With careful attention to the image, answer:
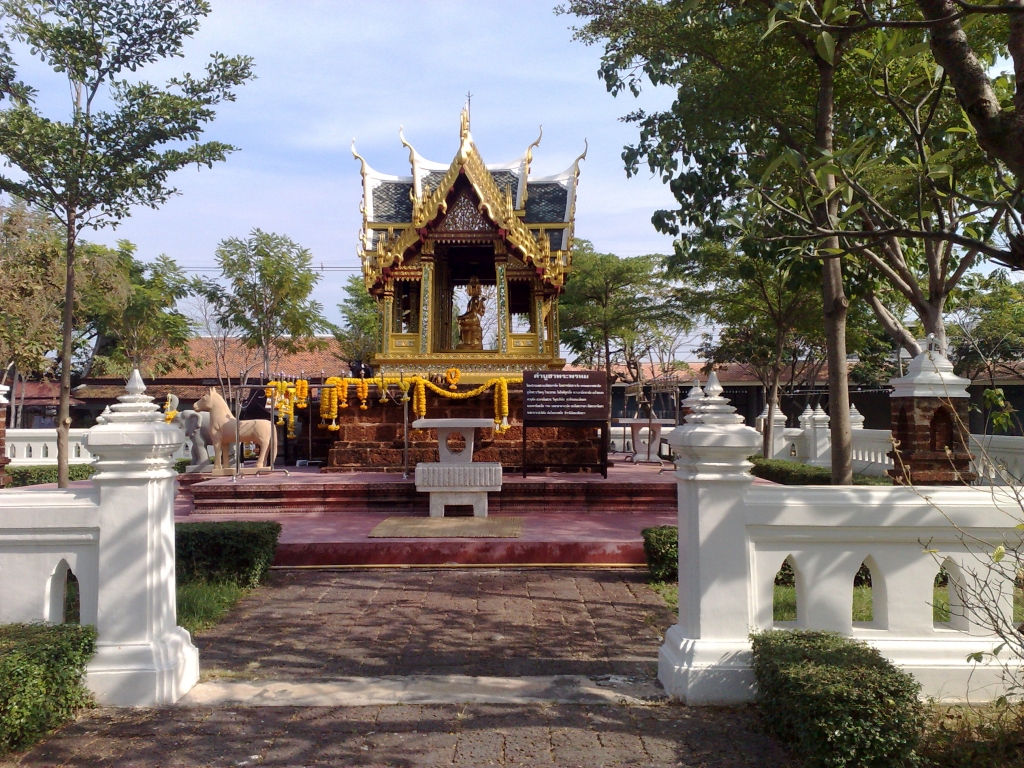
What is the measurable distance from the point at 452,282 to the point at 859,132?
33.1 ft

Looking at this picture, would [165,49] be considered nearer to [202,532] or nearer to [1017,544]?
[202,532]

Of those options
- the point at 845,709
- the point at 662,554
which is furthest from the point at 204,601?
the point at 845,709

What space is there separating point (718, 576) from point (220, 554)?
181 inches

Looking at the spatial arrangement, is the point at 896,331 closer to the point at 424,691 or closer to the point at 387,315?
the point at 424,691

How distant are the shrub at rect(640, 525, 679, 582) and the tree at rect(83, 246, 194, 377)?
22.4m

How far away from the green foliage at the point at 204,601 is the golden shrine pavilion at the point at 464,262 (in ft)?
26.2

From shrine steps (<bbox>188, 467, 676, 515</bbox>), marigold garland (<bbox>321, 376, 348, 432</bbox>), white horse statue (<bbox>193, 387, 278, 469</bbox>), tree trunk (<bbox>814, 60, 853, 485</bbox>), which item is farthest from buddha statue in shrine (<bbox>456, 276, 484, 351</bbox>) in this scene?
tree trunk (<bbox>814, 60, 853, 485</bbox>)

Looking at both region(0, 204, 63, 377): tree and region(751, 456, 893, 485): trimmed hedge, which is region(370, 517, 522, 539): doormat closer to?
region(751, 456, 893, 485): trimmed hedge

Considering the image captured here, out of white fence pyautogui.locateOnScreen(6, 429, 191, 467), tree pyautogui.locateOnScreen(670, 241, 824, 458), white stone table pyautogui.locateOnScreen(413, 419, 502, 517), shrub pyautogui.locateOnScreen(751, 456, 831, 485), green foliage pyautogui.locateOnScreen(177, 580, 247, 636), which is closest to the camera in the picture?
green foliage pyautogui.locateOnScreen(177, 580, 247, 636)

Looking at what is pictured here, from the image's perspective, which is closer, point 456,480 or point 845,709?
point 845,709

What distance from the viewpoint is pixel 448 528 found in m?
9.03

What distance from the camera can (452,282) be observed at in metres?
17.4

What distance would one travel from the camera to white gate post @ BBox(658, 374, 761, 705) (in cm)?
423

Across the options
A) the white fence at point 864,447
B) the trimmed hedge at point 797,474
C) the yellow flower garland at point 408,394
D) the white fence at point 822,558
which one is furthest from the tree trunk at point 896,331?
the yellow flower garland at point 408,394
